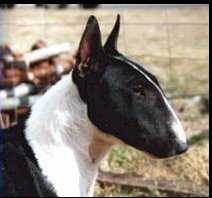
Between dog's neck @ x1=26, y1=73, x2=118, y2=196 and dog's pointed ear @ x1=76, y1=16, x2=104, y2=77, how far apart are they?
0.17 metres

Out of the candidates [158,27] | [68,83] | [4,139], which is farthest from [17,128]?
[158,27]

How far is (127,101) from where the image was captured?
11.9ft

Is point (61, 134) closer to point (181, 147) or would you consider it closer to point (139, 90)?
point (139, 90)

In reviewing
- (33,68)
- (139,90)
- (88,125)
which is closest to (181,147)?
(139,90)

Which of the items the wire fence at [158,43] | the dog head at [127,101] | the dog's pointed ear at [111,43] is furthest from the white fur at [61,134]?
the wire fence at [158,43]

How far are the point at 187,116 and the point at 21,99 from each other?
67.7 inches

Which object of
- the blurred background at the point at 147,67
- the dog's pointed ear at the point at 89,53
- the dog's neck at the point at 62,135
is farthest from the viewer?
the blurred background at the point at 147,67

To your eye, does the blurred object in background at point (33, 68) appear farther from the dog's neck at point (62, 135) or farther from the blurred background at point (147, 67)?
the dog's neck at point (62, 135)

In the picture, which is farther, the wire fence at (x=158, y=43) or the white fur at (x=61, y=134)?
the wire fence at (x=158, y=43)

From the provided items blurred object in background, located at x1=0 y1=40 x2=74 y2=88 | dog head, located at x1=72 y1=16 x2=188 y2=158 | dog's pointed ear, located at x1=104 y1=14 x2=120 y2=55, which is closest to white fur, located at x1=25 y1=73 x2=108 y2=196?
dog head, located at x1=72 y1=16 x2=188 y2=158

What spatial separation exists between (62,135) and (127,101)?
40cm

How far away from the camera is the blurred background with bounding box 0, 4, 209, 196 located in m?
5.70

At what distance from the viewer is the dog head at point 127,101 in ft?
11.7

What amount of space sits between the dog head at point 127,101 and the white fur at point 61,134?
112mm
